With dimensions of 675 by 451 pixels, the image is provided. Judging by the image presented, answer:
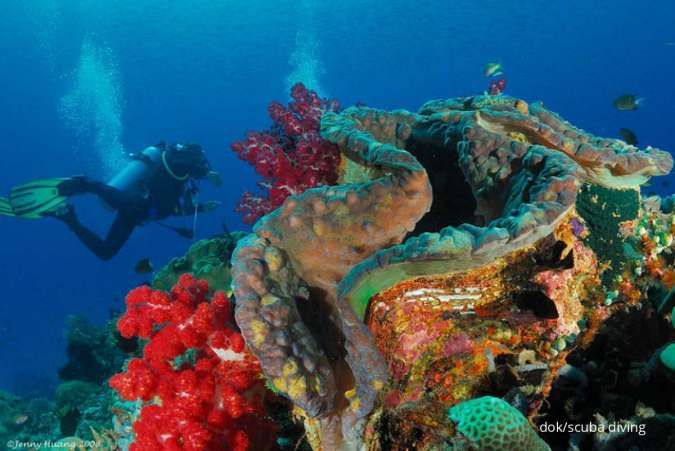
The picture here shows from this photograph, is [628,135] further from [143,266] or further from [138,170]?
[138,170]

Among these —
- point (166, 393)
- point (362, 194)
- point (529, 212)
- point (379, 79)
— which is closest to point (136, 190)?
point (166, 393)

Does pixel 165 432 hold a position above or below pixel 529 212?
below

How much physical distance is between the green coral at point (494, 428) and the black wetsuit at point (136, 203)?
32.6ft

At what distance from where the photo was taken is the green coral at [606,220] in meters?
2.34

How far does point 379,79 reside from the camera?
129000 millimetres

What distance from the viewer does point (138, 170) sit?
456 inches

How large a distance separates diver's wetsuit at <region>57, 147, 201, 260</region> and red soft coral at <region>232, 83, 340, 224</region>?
7.89 metres

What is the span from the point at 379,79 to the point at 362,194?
135175mm

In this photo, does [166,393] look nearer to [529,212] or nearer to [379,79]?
[529,212]

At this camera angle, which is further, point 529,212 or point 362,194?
point 362,194

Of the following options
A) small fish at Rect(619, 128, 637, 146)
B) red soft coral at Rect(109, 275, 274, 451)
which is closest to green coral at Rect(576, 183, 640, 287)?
red soft coral at Rect(109, 275, 274, 451)

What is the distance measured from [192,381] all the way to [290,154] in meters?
1.77

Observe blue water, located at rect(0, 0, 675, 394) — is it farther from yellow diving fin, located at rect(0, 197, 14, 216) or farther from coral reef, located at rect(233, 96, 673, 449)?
coral reef, located at rect(233, 96, 673, 449)

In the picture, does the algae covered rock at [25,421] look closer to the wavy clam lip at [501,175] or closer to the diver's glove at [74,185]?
the diver's glove at [74,185]
